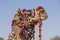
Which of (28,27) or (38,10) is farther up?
(38,10)

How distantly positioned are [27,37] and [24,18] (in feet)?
4.28

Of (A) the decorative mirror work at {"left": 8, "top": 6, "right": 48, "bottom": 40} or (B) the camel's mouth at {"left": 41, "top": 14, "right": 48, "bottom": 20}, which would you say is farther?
(A) the decorative mirror work at {"left": 8, "top": 6, "right": 48, "bottom": 40}

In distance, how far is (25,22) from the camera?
56.0 ft

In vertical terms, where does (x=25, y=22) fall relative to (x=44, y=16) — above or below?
below

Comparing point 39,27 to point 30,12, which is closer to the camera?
point 39,27

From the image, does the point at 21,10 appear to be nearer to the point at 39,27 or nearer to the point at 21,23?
the point at 21,23

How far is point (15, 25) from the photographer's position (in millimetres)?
17859

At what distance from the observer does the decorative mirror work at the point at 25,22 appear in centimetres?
1635

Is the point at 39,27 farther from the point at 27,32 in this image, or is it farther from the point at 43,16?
the point at 27,32

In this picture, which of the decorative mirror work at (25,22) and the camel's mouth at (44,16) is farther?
the decorative mirror work at (25,22)

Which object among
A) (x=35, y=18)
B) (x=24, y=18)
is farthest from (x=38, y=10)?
(x=24, y=18)

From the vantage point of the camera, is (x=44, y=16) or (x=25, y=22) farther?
(x=25, y=22)

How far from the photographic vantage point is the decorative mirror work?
16.4 metres

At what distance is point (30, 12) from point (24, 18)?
57 cm
